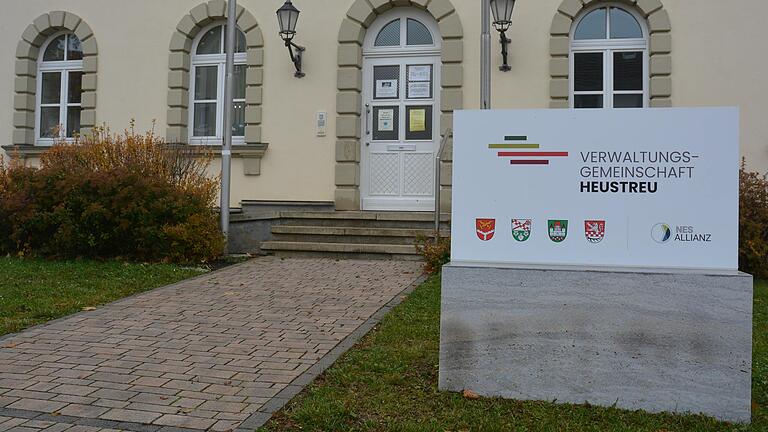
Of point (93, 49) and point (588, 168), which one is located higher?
point (93, 49)

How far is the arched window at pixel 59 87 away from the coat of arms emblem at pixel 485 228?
462 inches

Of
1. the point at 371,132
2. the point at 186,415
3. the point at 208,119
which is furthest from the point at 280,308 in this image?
the point at 208,119

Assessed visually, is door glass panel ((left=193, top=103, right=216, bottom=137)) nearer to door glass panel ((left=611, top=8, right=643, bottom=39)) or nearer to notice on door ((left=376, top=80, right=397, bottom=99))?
notice on door ((left=376, top=80, right=397, bottom=99))

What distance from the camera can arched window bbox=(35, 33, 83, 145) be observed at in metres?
14.0

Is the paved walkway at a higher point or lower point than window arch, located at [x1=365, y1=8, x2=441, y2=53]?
lower

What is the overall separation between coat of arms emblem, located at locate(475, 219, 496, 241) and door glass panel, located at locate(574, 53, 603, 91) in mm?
8402

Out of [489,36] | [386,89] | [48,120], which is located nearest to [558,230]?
[489,36]

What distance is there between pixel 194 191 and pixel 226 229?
711mm

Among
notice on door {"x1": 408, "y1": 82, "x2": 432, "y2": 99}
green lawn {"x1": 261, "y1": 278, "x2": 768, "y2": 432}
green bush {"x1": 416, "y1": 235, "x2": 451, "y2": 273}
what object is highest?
notice on door {"x1": 408, "y1": 82, "x2": 432, "y2": 99}

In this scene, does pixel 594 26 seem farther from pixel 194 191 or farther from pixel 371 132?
pixel 194 191

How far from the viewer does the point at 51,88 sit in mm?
14164

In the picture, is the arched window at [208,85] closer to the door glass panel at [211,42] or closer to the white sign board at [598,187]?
the door glass panel at [211,42]

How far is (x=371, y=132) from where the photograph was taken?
1254 centimetres

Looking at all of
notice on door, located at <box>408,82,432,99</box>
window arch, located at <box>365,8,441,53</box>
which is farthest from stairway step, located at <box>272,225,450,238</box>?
window arch, located at <box>365,8,441,53</box>
